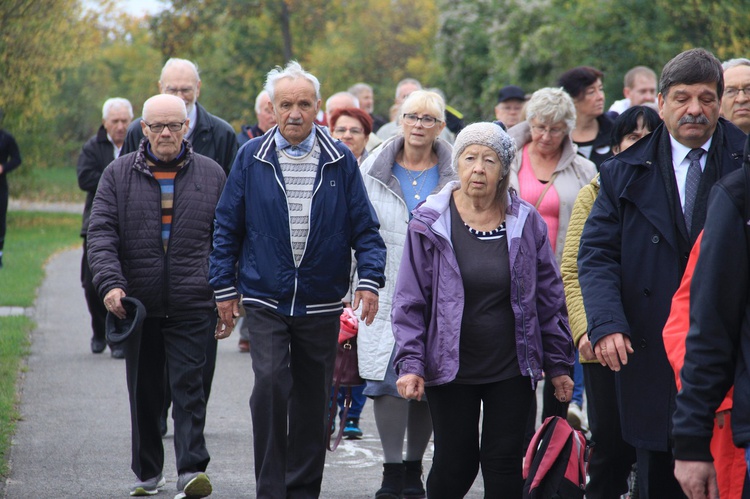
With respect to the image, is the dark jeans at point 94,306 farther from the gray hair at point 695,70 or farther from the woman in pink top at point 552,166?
the gray hair at point 695,70

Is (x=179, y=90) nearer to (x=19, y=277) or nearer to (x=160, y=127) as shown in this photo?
(x=160, y=127)

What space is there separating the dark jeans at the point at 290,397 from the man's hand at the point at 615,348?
5.77 ft

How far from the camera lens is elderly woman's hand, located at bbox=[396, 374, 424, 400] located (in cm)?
515

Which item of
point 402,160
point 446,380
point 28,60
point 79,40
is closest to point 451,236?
point 446,380

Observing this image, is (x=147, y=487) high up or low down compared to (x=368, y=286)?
down

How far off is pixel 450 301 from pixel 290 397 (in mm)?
1343

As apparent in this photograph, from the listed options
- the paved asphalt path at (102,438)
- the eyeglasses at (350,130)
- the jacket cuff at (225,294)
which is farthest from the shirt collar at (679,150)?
the eyeglasses at (350,130)

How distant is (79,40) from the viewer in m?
27.0

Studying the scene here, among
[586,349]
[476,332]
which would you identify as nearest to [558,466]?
[586,349]

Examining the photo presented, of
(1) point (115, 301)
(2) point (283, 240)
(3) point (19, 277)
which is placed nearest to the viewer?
(2) point (283, 240)

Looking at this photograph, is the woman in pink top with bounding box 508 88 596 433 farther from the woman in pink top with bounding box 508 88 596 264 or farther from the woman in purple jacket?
the woman in purple jacket

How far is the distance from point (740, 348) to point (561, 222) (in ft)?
13.1

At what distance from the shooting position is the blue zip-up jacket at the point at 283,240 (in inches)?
234

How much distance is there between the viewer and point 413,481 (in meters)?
6.62
